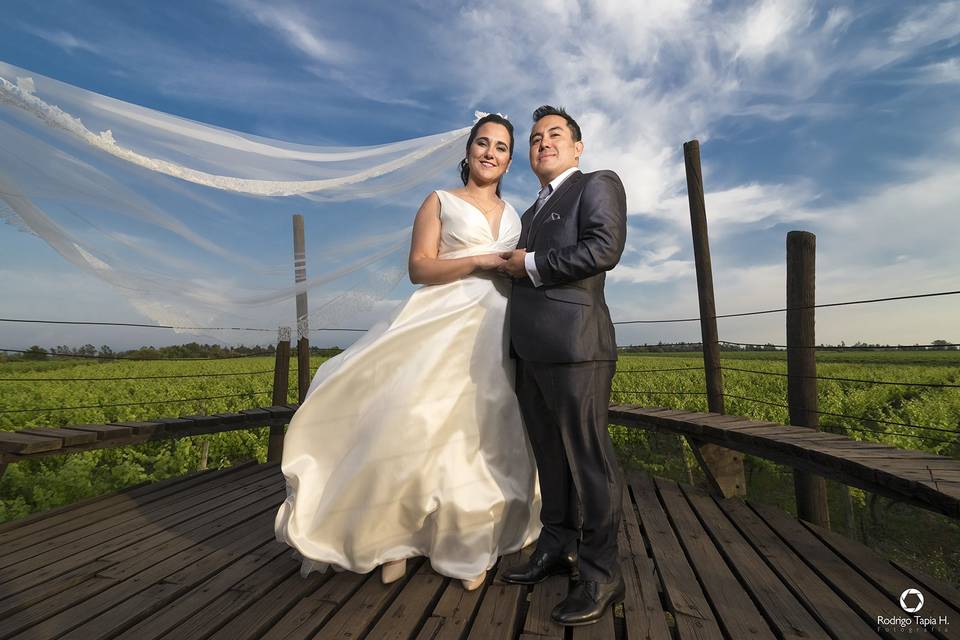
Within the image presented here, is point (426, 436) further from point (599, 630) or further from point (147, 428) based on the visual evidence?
point (147, 428)

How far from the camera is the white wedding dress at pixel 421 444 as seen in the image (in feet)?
7.59

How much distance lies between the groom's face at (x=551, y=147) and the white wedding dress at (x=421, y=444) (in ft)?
1.32

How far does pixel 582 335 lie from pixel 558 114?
3.29 feet

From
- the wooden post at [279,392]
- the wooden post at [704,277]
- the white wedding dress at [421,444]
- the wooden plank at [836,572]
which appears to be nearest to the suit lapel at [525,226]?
the white wedding dress at [421,444]

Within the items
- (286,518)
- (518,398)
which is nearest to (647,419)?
(518,398)

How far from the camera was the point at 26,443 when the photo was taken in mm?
3186

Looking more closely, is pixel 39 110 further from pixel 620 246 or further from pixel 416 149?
pixel 620 246

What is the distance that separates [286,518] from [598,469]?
1364mm

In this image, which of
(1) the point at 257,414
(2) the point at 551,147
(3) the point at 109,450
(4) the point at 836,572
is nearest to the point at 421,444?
(2) the point at 551,147

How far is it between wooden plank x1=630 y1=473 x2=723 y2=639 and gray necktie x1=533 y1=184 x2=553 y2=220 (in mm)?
1697

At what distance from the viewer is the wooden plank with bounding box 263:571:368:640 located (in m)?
1.95

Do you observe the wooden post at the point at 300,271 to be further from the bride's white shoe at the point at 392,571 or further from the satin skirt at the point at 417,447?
→ the bride's white shoe at the point at 392,571

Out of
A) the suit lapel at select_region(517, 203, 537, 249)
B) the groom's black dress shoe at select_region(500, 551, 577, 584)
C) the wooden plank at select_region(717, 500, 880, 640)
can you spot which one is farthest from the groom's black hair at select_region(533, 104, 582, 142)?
the wooden plank at select_region(717, 500, 880, 640)

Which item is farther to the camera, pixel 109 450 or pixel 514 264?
pixel 109 450
